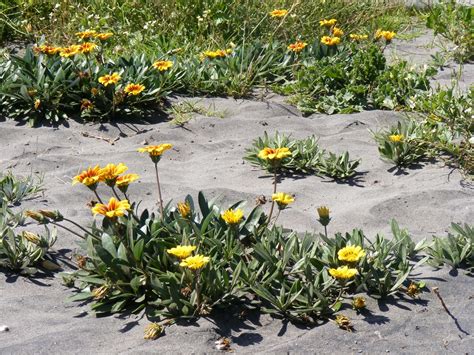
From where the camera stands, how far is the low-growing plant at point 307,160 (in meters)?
4.48

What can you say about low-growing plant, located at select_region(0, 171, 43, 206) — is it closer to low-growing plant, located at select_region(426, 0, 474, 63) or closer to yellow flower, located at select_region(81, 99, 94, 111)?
yellow flower, located at select_region(81, 99, 94, 111)

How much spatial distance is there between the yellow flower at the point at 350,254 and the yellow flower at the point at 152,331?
715 mm

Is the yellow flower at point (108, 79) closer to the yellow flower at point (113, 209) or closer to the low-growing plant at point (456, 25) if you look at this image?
the yellow flower at point (113, 209)

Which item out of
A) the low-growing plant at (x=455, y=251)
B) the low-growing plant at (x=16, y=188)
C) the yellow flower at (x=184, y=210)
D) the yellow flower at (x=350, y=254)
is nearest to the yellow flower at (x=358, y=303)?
the yellow flower at (x=350, y=254)

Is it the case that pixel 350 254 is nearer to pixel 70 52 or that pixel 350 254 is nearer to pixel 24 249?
pixel 24 249

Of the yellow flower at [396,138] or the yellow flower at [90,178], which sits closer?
the yellow flower at [90,178]

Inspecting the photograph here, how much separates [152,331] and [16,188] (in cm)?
155

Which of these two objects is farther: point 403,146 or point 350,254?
point 403,146

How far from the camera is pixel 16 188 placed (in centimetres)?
405

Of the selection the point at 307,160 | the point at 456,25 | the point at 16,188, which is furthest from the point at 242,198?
the point at 456,25

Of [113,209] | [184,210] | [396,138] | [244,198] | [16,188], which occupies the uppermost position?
[113,209]

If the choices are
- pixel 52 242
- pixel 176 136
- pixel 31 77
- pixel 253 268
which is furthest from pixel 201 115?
pixel 253 268

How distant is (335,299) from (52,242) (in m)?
1.27

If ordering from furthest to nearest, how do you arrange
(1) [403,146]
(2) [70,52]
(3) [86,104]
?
(3) [86,104], (2) [70,52], (1) [403,146]
